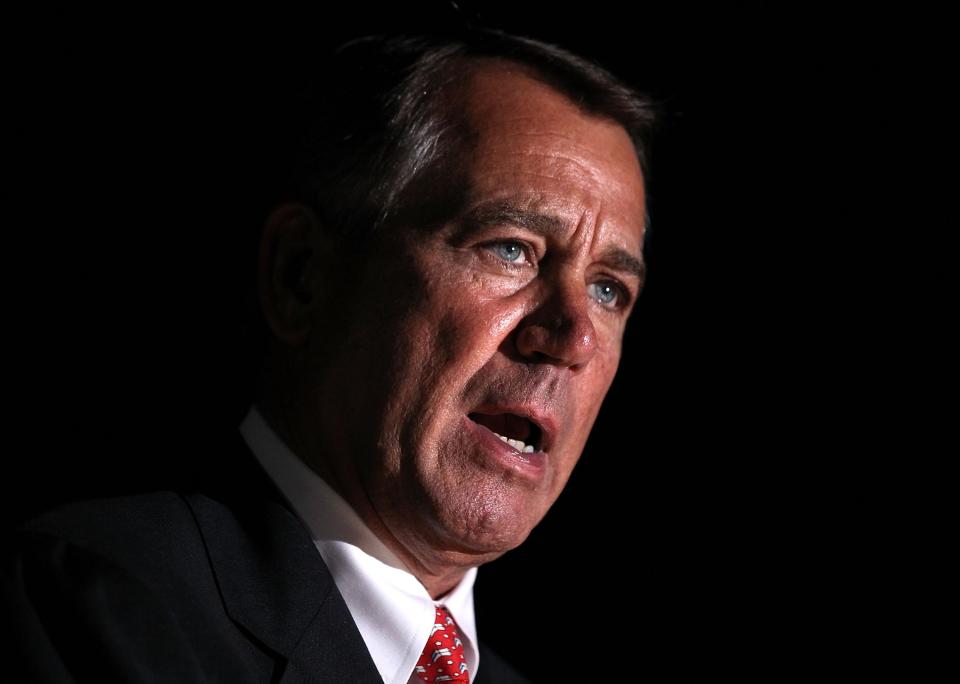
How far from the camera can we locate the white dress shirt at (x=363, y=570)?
6.53 ft

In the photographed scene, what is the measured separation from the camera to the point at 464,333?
2.01m

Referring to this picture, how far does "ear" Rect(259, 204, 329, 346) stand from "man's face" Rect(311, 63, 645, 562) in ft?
0.22

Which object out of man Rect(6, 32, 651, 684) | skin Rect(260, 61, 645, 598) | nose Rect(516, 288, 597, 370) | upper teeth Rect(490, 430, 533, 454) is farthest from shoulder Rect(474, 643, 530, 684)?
nose Rect(516, 288, 597, 370)

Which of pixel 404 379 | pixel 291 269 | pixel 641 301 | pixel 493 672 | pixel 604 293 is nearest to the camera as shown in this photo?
pixel 404 379

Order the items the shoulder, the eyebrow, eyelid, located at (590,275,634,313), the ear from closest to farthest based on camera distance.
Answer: the eyebrow
the ear
eyelid, located at (590,275,634,313)
the shoulder

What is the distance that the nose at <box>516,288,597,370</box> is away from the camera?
2029 millimetres

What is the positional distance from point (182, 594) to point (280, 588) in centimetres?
18

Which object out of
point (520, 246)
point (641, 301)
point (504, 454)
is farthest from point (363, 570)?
point (641, 301)

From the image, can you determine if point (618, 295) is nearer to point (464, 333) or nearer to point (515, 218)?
point (515, 218)

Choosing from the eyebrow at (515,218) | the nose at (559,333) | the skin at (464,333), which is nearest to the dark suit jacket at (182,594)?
the skin at (464,333)

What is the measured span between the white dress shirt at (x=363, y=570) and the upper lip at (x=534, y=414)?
33 cm

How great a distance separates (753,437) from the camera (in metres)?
2.95

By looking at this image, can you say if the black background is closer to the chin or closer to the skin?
the skin

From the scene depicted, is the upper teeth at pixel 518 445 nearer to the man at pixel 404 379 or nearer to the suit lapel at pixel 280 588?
the man at pixel 404 379
